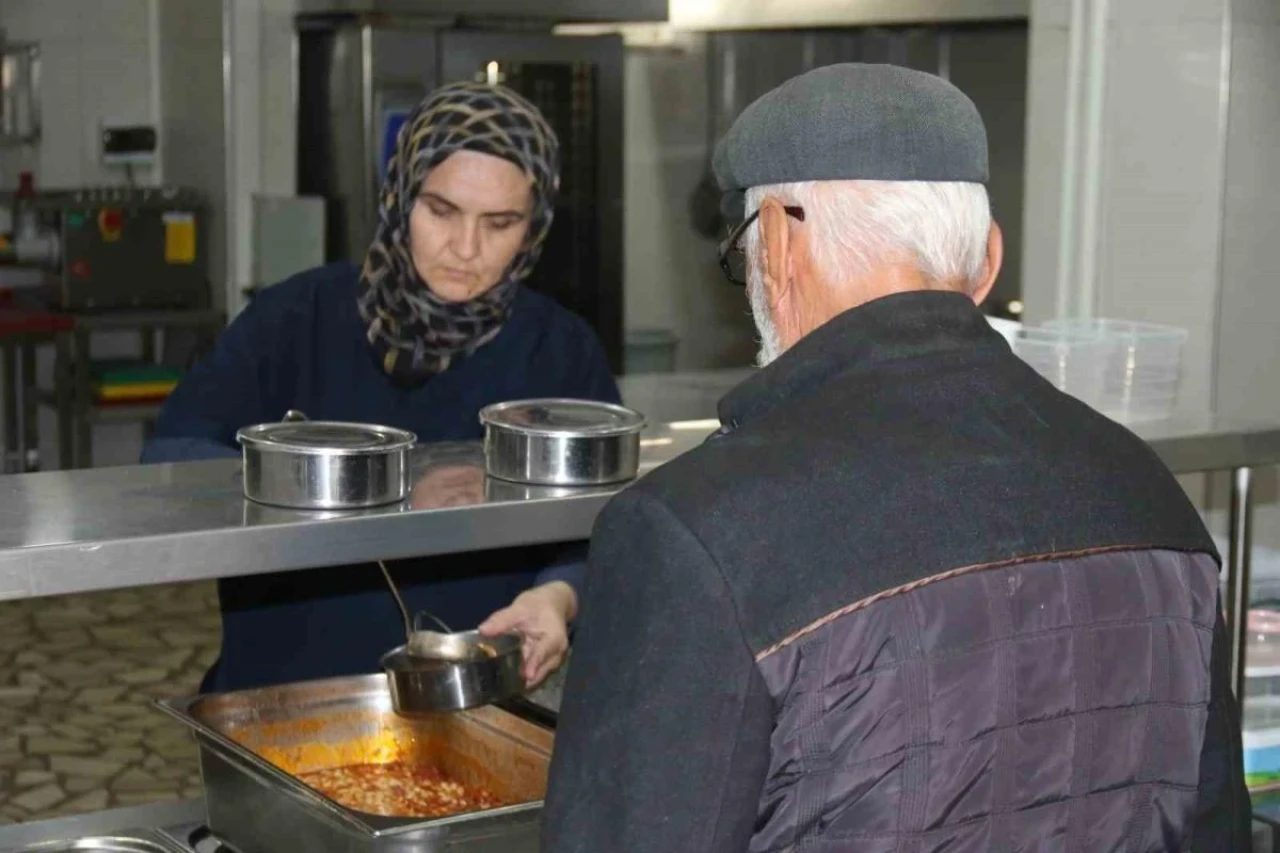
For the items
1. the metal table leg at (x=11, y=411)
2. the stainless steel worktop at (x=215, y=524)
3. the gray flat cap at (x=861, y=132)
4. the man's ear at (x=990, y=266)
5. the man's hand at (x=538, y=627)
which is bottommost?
the metal table leg at (x=11, y=411)

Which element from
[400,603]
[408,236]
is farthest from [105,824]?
[408,236]

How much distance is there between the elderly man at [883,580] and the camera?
3.77 feet

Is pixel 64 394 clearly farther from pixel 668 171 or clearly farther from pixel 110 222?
pixel 668 171

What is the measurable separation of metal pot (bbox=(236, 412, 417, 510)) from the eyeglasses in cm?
49

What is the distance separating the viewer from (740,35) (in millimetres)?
5555

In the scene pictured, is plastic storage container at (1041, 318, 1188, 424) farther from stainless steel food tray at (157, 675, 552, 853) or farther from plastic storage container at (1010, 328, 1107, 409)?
stainless steel food tray at (157, 675, 552, 853)

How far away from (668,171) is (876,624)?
15.5 feet

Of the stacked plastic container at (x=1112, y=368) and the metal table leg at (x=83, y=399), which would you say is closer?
the stacked plastic container at (x=1112, y=368)

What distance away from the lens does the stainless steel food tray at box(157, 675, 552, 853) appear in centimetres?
170

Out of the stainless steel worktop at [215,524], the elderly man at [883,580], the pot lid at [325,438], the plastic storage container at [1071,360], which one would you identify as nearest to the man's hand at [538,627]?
the stainless steel worktop at [215,524]

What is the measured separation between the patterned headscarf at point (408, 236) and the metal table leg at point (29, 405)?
4.35m

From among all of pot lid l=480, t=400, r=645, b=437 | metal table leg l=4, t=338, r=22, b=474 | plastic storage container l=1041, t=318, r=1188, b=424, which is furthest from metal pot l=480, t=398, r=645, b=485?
metal table leg l=4, t=338, r=22, b=474

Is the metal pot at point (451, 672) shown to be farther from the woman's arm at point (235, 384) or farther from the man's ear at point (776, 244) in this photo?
the man's ear at point (776, 244)

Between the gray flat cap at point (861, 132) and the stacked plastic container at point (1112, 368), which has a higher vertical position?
the gray flat cap at point (861, 132)
